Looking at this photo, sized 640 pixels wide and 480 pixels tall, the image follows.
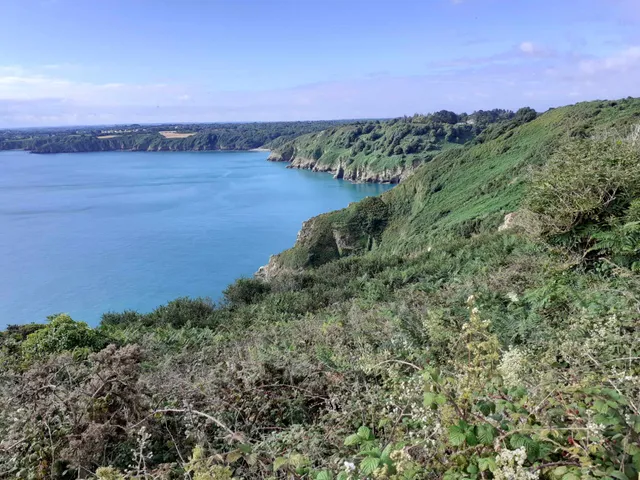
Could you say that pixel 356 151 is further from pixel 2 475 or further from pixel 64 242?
pixel 2 475

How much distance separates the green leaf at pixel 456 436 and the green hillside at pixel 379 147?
97915 mm

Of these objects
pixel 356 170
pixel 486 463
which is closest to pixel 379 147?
pixel 356 170

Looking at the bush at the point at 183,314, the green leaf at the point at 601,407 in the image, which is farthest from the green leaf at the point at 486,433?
the bush at the point at 183,314

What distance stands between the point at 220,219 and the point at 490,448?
62.3 meters

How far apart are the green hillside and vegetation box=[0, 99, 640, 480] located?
302 feet

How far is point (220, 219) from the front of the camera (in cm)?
6212

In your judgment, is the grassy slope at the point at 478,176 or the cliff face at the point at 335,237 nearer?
the grassy slope at the point at 478,176

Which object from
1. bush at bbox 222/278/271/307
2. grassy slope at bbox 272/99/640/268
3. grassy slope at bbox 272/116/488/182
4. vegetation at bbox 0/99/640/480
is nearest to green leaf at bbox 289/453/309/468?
vegetation at bbox 0/99/640/480

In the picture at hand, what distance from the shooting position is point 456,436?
6.09 feet

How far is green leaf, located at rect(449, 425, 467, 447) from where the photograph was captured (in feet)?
5.99

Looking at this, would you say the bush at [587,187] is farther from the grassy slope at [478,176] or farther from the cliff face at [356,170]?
the cliff face at [356,170]

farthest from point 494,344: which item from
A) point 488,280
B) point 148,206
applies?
point 148,206

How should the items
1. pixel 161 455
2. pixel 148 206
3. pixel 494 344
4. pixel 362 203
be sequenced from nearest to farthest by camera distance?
1. pixel 494 344
2. pixel 161 455
3. pixel 362 203
4. pixel 148 206

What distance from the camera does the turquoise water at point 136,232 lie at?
38.1 meters
